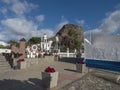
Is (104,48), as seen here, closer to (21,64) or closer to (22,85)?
(22,85)

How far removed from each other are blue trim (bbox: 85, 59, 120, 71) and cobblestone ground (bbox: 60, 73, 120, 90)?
0.76 m

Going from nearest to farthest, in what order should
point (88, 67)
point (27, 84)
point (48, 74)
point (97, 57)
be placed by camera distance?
point (48, 74) → point (27, 84) → point (97, 57) → point (88, 67)

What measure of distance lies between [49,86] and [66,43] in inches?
1605

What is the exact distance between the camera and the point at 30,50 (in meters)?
20.0

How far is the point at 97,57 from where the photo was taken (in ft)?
35.2

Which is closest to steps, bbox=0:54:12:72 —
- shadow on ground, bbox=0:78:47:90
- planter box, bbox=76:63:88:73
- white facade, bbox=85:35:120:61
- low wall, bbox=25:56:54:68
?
low wall, bbox=25:56:54:68

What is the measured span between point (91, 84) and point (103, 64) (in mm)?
1678

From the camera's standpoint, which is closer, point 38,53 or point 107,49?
point 107,49

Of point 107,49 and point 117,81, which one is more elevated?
point 107,49

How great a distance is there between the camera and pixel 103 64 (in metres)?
10.4

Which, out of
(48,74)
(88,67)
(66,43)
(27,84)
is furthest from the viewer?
(66,43)

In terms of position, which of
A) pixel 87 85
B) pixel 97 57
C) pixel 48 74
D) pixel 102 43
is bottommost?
pixel 87 85

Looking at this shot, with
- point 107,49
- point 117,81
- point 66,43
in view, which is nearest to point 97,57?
point 107,49

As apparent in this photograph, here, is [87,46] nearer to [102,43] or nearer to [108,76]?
[102,43]
